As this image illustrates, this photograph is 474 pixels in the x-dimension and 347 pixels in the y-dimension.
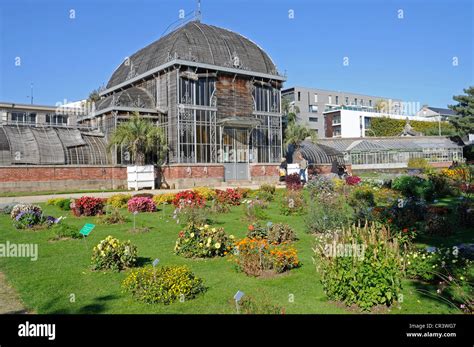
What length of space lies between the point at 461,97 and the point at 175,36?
42.8m

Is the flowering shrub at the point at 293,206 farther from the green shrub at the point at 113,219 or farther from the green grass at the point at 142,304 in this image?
the green shrub at the point at 113,219

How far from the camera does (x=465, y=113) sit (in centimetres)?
5991

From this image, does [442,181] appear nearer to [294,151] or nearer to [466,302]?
[466,302]

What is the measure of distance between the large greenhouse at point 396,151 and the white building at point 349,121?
27.7m

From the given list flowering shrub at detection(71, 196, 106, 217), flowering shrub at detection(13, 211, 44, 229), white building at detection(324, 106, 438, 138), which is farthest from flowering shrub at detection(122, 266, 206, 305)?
white building at detection(324, 106, 438, 138)

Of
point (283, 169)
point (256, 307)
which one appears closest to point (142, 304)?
point (256, 307)

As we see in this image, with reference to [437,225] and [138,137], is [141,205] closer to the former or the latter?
[437,225]

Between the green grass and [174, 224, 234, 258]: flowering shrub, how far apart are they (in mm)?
276

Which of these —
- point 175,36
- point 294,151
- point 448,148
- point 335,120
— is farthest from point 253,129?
point 335,120

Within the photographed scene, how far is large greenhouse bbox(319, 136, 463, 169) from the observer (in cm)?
5525

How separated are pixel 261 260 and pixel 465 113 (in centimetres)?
6118

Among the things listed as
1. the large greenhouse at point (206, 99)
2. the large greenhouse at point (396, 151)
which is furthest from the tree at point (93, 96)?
the large greenhouse at point (396, 151)

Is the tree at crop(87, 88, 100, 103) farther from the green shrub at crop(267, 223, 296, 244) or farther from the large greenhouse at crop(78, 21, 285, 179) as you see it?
the green shrub at crop(267, 223, 296, 244)

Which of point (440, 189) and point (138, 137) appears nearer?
point (440, 189)
